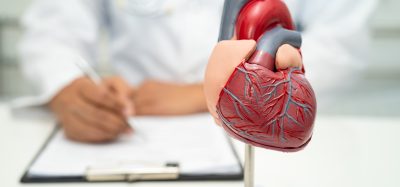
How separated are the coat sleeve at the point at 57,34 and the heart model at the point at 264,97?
50 centimetres

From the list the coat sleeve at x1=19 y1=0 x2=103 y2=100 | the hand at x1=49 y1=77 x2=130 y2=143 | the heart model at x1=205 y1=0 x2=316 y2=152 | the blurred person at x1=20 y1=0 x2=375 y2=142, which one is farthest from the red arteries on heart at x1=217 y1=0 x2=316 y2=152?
the coat sleeve at x1=19 y1=0 x2=103 y2=100

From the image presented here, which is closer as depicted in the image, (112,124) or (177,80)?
(112,124)

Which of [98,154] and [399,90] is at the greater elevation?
[399,90]

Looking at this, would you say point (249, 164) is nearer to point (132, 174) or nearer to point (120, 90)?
point (132, 174)

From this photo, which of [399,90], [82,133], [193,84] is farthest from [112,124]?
[399,90]

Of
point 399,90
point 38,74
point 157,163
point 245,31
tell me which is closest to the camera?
point 245,31

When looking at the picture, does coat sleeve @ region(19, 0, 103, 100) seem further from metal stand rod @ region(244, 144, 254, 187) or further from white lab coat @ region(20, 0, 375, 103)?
metal stand rod @ region(244, 144, 254, 187)

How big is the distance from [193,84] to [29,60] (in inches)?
10.7

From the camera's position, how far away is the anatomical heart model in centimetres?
29

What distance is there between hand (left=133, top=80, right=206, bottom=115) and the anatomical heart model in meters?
0.39

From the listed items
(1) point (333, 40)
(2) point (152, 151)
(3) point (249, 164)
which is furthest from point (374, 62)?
(3) point (249, 164)

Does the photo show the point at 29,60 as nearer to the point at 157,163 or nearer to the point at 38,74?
the point at 38,74

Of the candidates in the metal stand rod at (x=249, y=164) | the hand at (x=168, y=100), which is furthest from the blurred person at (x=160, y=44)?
the metal stand rod at (x=249, y=164)

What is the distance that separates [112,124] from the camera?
0.58 metres
